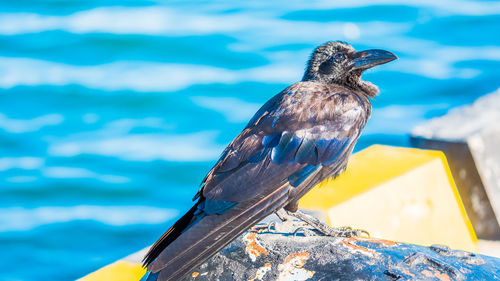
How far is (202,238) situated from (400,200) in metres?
1.80

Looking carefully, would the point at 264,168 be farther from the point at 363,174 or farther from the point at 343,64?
the point at 363,174

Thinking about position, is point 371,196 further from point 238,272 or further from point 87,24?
point 87,24

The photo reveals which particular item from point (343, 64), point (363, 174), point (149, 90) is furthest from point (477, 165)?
point (149, 90)

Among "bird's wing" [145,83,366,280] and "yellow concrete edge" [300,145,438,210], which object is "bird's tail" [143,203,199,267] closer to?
"bird's wing" [145,83,366,280]

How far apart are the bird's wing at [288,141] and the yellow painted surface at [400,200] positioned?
2.35ft

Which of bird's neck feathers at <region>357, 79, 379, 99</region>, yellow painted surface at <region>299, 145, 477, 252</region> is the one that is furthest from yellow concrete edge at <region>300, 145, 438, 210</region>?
bird's neck feathers at <region>357, 79, 379, 99</region>

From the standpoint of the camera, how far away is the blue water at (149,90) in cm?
630

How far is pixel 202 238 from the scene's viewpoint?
8.85 feet

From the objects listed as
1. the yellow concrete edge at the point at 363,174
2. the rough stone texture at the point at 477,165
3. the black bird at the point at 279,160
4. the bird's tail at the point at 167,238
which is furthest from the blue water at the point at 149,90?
the bird's tail at the point at 167,238

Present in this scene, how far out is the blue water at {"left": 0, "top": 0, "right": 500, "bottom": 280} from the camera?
20.7 ft

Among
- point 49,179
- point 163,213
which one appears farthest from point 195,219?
point 49,179

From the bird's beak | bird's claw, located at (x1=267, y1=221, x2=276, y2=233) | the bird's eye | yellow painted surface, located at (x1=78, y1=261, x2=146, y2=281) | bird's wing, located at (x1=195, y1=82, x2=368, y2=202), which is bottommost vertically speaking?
bird's claw, located at (x1=267, y1=221, x2=276, y2=233)

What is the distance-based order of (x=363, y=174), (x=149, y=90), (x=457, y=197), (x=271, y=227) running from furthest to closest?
(x=149, y=90)
(x=457, y=197)
(x=363, y=174)
(x=271, y=227)

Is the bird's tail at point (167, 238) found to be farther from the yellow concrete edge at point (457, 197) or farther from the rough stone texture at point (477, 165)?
the rough stone texture at point (477, 165)
